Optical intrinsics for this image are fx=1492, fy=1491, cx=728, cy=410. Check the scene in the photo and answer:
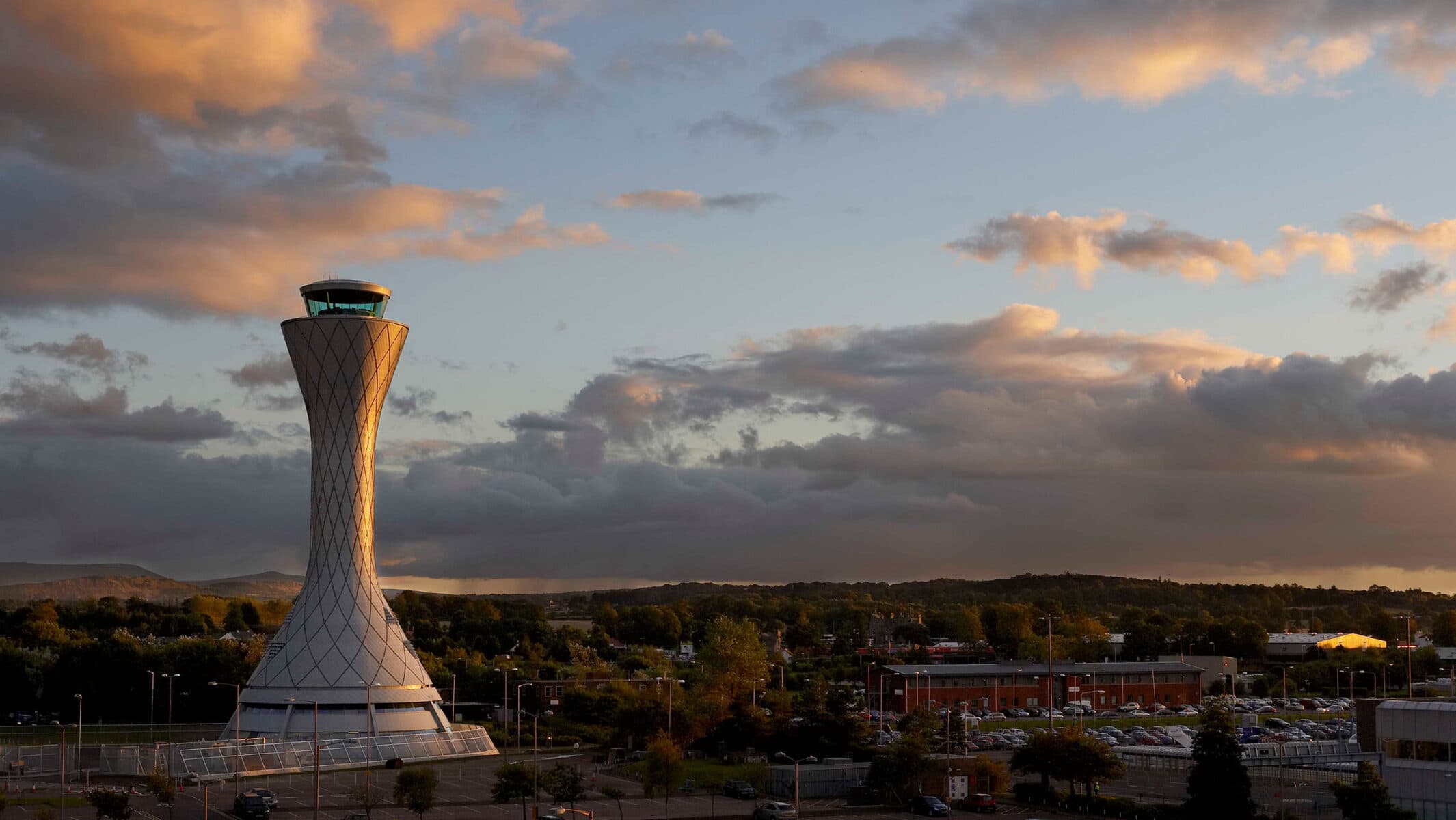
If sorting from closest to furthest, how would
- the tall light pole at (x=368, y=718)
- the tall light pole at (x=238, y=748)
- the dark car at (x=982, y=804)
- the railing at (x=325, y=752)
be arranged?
1. the dark car at (x=982, y=804)
2. the tall light pole at (x=238, y=748)
3. the railing at (x=325, y=752)
4. the tall light pole at (x=368, y=718)

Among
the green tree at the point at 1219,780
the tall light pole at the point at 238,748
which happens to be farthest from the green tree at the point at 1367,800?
the tall light pole at the point at 238,748

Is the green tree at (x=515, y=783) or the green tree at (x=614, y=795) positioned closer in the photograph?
the green tree at (x=515, y=783)

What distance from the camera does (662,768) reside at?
67.8 meters

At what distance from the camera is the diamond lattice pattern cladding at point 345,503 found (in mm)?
94438

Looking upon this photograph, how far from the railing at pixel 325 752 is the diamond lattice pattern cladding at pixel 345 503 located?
5.27 m

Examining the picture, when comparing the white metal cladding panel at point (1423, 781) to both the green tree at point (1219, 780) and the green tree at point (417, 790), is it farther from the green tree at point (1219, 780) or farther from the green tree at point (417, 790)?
the green tree at point (417, 790)

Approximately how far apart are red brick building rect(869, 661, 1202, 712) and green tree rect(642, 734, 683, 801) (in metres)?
48.5

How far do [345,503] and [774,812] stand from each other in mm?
43466

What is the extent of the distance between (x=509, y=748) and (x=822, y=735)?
78.8ft

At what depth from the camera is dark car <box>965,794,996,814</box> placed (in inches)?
2709

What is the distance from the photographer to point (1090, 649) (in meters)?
166

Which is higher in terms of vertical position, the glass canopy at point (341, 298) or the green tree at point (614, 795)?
the glass canopy at point (341, 298)

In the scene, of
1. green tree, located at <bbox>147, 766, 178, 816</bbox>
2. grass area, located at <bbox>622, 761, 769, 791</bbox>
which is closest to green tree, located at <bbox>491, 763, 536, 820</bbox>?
grass area, located at <bbox>622, 761, 769, 791</bbox>

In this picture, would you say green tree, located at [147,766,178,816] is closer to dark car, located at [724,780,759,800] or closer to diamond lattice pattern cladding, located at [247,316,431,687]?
dark car, located at [724,780,759,800]
